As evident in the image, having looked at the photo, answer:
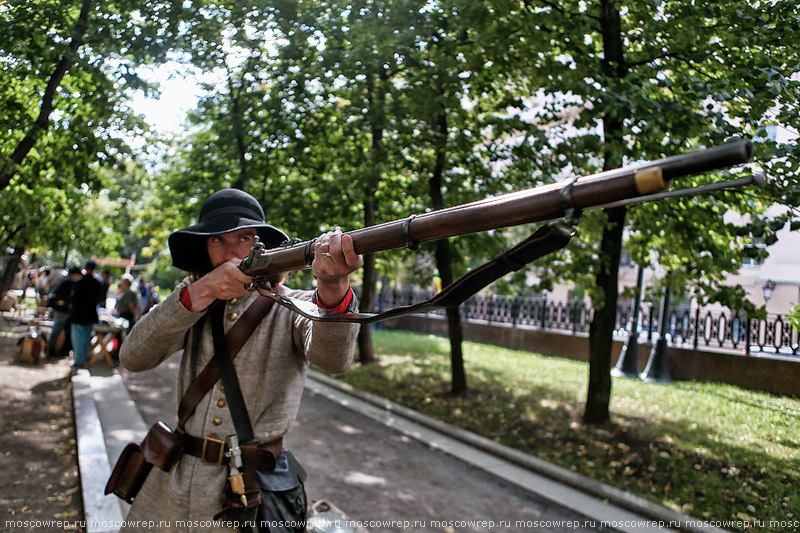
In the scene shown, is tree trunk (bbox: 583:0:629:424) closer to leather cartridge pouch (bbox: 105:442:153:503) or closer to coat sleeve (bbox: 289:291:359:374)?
coat sleeve (bbox: 289:291:359:374)

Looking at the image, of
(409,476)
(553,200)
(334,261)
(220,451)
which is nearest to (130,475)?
(220,451)

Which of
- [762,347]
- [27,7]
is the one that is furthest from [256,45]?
[762,347]

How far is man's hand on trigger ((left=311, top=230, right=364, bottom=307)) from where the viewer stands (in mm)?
1925

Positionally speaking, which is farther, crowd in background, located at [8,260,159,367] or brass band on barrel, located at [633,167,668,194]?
crowd in background, located at [8,260,159,367]

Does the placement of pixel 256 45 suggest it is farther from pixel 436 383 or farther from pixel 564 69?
pixel 436 383

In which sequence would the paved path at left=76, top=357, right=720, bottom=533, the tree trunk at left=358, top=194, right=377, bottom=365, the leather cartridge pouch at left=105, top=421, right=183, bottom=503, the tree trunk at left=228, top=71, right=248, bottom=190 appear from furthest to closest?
the tree trunk at left=358, top=194, right=377, bottom=365
the tree trunk at left=228, top=71, right=248, bottom=190
the paved path at left=76, top=357, right=720, bottom=533
the leather cartridge pouch at left=105, top=421, right=183, bottom=503

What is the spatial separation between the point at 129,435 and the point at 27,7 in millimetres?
5516

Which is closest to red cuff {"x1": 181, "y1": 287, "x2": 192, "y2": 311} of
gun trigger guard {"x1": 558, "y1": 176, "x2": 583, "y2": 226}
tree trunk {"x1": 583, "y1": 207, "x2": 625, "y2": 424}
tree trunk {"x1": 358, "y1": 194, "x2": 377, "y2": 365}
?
gun trigger guard {"x1": 558, "y1": 176, "x2": 583, "y2": 226}

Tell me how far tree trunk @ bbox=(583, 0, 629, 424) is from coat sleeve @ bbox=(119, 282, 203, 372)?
5.50 meters

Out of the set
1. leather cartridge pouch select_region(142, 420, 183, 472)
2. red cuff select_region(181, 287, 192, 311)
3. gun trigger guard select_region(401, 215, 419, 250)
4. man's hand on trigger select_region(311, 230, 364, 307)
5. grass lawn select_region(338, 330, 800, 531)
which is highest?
gun trigger guard select_region(401, 215, 419, 250)

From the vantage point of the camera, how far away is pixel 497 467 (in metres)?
7.93

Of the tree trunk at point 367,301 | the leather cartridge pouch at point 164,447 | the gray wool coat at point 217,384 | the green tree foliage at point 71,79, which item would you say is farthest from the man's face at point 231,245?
the tree trunk at point 367,301

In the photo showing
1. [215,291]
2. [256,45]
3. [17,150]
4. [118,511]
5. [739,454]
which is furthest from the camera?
[739,454]

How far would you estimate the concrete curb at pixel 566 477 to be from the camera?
5957mm
